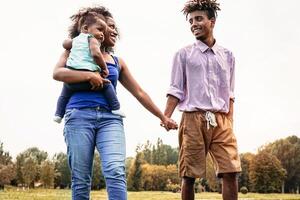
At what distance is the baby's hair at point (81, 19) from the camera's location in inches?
133

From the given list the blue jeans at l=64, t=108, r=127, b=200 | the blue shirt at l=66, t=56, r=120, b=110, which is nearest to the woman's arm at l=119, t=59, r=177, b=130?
the blue shirt at l=66, t=56, r=120, b=110

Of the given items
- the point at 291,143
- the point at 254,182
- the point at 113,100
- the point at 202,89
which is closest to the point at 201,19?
the point at 202,89

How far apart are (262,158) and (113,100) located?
26.1 m

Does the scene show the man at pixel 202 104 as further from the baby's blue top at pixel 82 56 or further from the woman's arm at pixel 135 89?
the baby's blue top at pixel 82 56

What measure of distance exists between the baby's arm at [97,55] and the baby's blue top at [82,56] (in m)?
0.03

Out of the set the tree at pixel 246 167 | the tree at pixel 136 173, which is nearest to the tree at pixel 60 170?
the tree at pixel 136 173

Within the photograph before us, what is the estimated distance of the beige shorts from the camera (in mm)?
4043

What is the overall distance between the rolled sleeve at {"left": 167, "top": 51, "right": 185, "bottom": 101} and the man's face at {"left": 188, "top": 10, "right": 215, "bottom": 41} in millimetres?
274

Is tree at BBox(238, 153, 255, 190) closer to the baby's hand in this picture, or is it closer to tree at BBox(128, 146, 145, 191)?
tree at BBox(128, 146, 145, 191)

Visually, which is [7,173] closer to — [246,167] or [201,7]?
[246,167]

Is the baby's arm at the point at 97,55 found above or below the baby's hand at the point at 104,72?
above

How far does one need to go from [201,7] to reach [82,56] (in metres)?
1.55

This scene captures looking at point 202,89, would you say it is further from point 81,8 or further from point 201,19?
point 81,8

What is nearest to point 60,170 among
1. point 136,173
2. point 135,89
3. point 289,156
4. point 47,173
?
point 47,173
